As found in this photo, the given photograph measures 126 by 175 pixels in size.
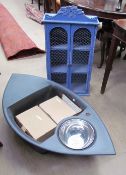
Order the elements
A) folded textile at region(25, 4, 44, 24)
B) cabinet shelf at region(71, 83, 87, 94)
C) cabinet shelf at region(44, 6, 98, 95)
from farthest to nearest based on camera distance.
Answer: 1. folded textile at region(25, 4, 44, 24)
2. cabinet shelf at region(71, 83, 87, 94)
3. cabinet shelf at region(44, 6, 98, 95)

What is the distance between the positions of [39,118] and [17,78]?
0.42 m

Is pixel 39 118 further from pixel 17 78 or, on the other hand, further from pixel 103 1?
pixel 103 1

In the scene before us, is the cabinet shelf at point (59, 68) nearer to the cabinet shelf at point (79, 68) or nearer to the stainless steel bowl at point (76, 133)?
the cabinet shelf at point (79, 68)

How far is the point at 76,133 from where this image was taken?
1.45 metres

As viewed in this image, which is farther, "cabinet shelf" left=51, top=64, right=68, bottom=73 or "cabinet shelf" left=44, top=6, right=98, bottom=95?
"cabinet shelf" left=51, top=64, right=68, bottom=73

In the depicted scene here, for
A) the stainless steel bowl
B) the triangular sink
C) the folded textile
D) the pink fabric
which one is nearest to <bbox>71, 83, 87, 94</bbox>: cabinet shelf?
the triangular sink

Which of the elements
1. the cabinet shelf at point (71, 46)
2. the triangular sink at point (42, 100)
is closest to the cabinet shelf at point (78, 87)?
the cabinet shelf at point (71, 46)

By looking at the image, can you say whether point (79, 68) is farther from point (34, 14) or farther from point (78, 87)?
point (34, 14)

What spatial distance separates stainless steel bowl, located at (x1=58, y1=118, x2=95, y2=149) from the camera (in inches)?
52.6

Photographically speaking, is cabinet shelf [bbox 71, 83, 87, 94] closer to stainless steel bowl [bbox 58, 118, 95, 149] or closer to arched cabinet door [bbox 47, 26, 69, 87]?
arched cabinet door [bbox 47, 26, 69, 87]

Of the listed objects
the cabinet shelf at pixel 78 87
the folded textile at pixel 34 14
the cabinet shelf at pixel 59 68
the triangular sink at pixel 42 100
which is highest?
the folded textile at pixel 34 14

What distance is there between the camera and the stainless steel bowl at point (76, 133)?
1.34 meters

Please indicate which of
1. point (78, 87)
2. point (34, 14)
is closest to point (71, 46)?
point (78, 87)

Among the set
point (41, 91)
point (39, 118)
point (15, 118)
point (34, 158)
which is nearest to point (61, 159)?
point (34, 158)
